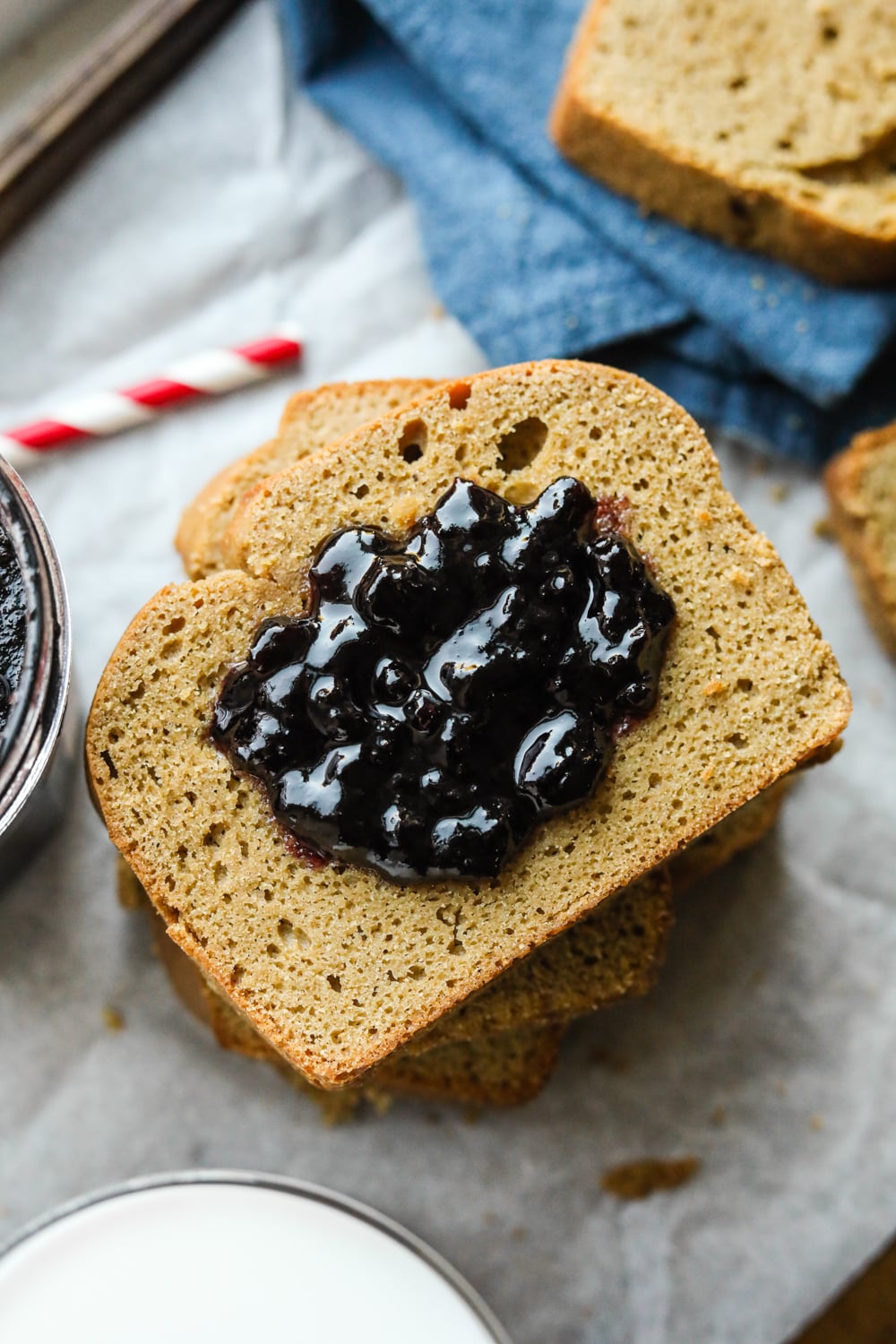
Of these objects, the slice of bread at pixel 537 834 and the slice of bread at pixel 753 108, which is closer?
the slice of bread at pixel 537 834

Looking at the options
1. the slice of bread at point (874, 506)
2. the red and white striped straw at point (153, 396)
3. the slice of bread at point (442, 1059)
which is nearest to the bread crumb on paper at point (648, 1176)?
the slice of bread at point (442, 1059)

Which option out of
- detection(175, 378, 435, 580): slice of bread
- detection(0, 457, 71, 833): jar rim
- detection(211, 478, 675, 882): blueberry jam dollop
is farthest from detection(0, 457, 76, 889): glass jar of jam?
detection(175, 378, 435, 580): slice of bread

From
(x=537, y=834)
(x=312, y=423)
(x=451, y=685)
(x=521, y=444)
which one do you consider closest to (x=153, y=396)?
(x=312, y=423)

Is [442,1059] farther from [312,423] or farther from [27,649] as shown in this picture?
[312,423]

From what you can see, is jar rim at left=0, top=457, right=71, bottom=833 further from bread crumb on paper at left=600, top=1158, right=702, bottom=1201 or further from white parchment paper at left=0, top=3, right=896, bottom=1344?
bread crumb on paper at left=600, top=1158, right=702, bottom=1201

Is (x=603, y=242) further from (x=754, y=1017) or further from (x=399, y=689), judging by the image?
(x=754, y=1017)

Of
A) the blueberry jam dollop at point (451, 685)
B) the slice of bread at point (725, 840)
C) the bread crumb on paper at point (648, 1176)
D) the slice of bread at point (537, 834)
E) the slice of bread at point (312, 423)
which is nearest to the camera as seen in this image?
the blueberry jam dollop at point (451, 685)

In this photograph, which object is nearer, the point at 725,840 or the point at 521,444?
the point at 521,444

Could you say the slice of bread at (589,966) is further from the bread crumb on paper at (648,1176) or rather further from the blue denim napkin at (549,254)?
the blue denim napkin at (549,254)
